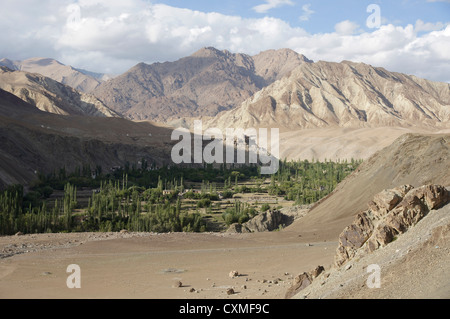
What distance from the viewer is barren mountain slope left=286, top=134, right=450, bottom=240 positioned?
2739 cm

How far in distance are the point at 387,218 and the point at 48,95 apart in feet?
454

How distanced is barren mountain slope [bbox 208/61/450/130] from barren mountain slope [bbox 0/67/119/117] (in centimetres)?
4091

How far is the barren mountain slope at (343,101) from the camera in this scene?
508 ft

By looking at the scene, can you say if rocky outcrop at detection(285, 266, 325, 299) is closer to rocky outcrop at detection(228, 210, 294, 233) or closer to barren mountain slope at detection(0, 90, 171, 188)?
rocky outcrop at detection(228, 210, 294, 233)

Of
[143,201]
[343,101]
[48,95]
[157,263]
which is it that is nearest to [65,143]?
[143,201]

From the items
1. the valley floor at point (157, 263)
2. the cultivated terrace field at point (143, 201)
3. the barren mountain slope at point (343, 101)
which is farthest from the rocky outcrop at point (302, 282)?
the barren mountain slope at point (343, 101)

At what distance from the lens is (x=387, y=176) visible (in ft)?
97.0

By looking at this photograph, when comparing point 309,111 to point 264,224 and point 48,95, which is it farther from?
point 264,224

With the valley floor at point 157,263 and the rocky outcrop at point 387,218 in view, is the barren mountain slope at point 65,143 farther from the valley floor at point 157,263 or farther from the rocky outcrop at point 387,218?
the rocky outcrop at point 387,218

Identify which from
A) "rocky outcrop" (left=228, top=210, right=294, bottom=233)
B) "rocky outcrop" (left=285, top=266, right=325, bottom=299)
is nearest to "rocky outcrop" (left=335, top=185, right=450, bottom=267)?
"rocky outcrop" (left=285, top=266, right=325, bottom=299)

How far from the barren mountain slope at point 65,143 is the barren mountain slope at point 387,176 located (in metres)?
32.7
